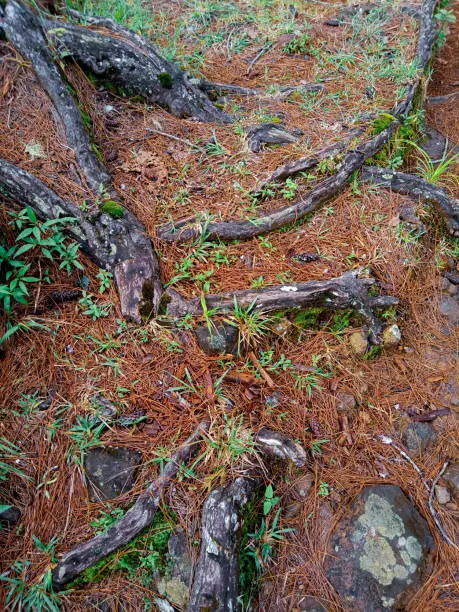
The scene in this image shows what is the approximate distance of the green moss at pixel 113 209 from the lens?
8.61 ft

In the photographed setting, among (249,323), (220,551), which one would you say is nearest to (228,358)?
(249,323)

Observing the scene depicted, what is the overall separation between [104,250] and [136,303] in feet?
1.44

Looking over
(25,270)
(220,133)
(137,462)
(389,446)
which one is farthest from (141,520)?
(220,133)

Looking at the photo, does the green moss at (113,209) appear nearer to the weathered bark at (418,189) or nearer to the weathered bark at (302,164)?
the weathered bark at (302,164)

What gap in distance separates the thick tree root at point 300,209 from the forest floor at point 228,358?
8 centimetres

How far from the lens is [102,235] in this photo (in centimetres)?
259

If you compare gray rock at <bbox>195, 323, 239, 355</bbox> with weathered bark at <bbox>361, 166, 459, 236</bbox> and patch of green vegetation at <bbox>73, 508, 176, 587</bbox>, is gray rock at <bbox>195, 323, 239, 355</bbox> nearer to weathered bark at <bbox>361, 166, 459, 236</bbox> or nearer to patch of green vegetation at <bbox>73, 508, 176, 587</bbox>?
patch of green vegetation at <bbox>73, 508, 176, 587</bbox>

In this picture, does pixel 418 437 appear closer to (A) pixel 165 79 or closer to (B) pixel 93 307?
(B) pixel 93 307

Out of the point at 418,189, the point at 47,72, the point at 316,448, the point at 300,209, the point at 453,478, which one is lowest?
the point at 453,478

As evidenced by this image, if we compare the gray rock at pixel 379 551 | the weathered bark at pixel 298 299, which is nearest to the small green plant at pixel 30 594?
the gray rock at pixel 379 551

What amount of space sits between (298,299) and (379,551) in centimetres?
138

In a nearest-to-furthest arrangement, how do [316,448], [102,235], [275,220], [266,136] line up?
[316,448] < [102,235] < [275,220] < [266,136]

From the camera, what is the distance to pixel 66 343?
2426mm

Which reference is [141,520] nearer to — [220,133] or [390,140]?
[220,133]
